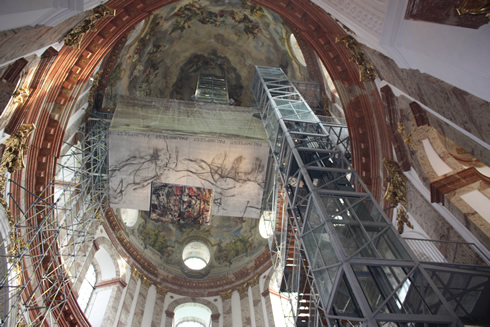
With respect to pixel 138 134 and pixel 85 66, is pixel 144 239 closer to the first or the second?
pixel 138 134

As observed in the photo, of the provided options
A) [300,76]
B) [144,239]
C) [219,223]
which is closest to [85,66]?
[300,76]

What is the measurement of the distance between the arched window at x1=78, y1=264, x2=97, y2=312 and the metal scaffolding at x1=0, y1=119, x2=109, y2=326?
4.54ft

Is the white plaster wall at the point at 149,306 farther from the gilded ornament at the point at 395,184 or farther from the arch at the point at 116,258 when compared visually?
the gilded ornament at the point at 395,184

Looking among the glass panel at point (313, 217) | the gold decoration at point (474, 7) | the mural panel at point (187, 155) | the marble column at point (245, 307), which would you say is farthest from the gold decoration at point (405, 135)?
the marble column at point (245, 307)

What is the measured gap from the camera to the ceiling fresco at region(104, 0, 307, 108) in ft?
44.6

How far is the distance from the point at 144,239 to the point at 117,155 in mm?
6688

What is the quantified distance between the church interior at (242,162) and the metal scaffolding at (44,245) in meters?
0.07

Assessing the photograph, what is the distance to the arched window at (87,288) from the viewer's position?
12266 millimetres

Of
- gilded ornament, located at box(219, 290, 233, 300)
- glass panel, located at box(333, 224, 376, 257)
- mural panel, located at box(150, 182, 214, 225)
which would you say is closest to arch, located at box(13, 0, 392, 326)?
glass panel, located at box(333, 224, 376, 257)

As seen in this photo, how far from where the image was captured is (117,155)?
37.8 ft

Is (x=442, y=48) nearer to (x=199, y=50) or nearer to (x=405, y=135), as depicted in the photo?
(x=405, y=135)

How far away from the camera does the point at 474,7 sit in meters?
3.31

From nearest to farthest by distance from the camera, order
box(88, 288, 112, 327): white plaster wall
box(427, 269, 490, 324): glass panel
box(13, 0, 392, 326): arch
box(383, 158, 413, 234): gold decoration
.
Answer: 1. box(427, 269, 490, 324): glass panel
2. box(383, 158, 413, 234): gold decoration
3. box(13, 0, 392, 326): arch
4. box(88, 288, 112, 327): white plaster wall

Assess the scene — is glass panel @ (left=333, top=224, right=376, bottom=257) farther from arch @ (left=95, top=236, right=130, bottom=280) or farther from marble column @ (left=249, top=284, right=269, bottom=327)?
arch @ (left=95, top=236, right=130, bottom=280)
